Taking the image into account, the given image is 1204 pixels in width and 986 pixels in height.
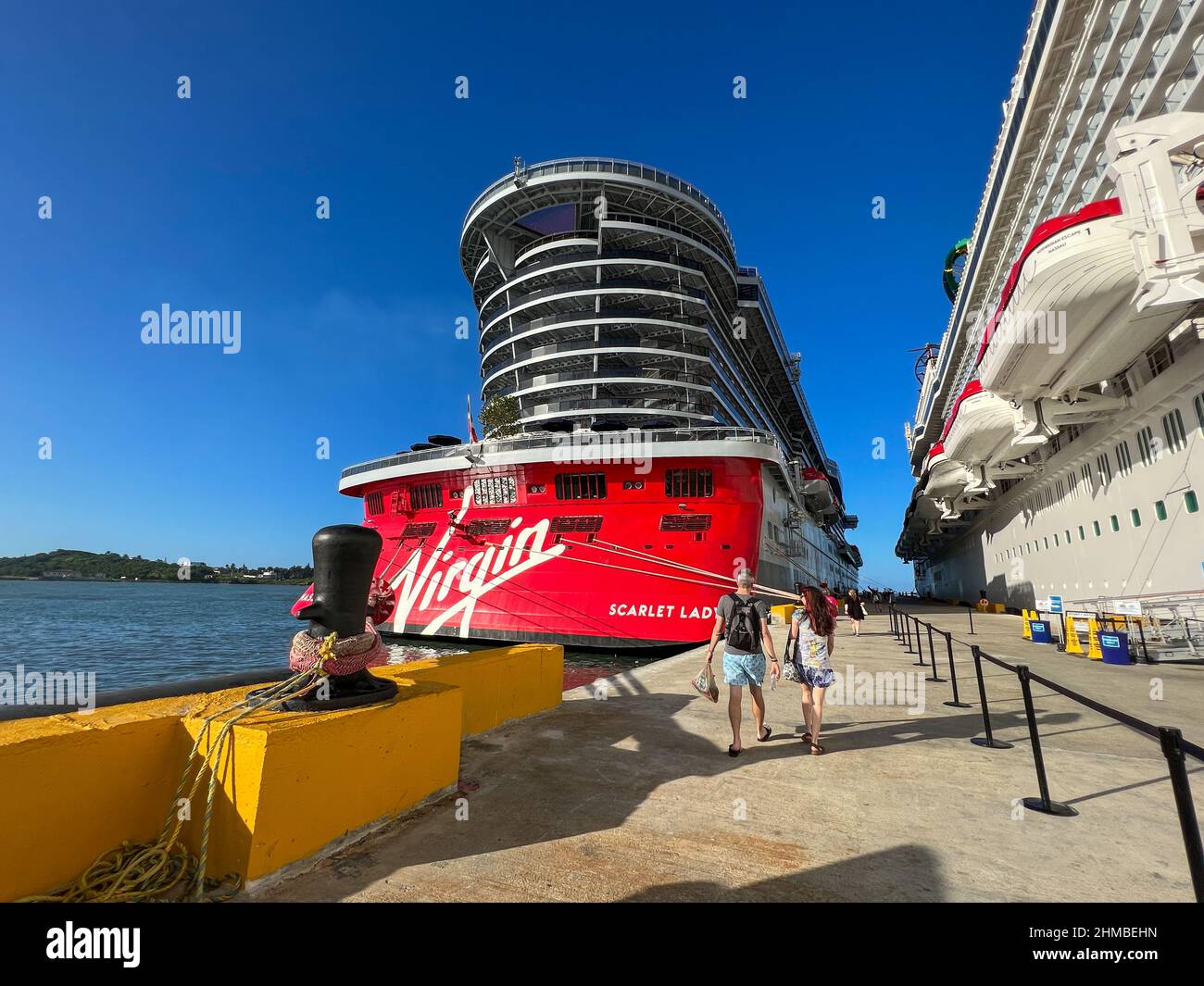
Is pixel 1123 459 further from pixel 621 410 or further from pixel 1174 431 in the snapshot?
pixel 621 410

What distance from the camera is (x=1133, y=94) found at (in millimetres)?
11461

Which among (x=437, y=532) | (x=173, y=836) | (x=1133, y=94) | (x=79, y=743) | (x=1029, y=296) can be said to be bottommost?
(x=173, y=836)

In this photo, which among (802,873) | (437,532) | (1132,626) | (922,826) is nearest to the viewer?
(802,873)

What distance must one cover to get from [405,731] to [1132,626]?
1753cm

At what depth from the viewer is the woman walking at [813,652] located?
4953 millimetres

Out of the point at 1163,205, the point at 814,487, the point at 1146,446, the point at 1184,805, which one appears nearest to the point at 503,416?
the point at 814,487

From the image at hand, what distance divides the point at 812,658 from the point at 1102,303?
1152 centimetres

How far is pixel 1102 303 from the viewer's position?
426 inches

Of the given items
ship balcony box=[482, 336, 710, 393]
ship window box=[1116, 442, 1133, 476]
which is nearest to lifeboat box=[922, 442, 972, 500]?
ship window box=[1116, 442, 1133, 476]

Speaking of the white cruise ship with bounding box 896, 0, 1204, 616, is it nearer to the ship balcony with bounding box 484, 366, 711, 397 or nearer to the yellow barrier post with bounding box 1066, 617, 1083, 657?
the yellow barrier post with bounding box 1066, 617, 1083, 657

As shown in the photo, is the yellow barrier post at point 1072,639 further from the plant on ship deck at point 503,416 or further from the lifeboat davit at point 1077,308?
the plant on ship deck at point 503,416

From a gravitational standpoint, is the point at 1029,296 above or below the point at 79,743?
above
